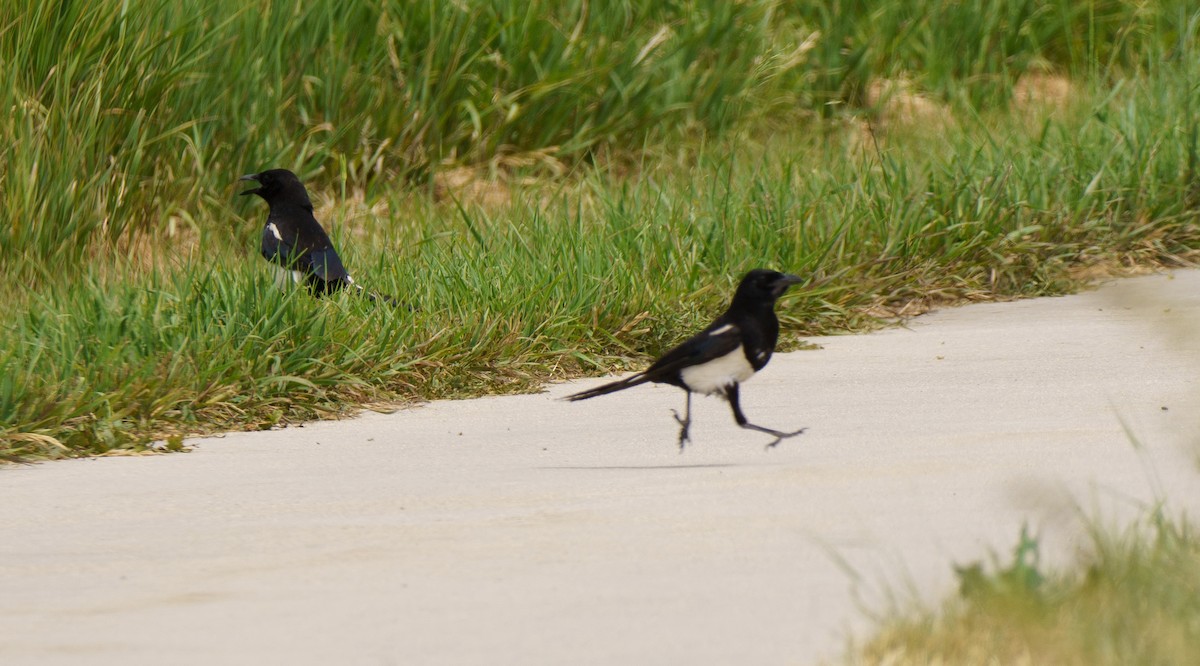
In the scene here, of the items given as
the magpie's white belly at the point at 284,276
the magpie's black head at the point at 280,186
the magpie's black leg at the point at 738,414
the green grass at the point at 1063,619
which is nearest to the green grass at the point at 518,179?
the magpie's white belly at the point at 284,276

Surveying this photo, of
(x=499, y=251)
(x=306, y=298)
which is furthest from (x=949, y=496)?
(x=499, y=251)

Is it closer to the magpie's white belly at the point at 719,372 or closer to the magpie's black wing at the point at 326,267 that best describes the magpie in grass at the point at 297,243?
the magpie's black wing at the point at 326,267

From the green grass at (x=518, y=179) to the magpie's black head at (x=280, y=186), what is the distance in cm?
36

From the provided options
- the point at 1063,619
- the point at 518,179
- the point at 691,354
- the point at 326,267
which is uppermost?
the point at 1063,619

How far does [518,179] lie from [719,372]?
465 cm

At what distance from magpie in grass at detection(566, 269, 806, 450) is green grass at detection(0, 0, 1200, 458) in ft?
4.61

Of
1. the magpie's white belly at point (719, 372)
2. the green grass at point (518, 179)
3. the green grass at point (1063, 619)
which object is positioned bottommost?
the green grass at point (518, 179)

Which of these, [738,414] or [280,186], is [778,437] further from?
[280,186]

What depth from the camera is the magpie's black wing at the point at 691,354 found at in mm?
4547

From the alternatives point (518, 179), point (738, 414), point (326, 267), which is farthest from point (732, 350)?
point (518, 179)

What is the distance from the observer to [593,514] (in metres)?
4.02

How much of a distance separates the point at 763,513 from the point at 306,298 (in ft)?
8.19

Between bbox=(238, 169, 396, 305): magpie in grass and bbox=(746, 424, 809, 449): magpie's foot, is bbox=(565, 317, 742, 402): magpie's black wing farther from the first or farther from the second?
bbox=(238, 169, 396, 305): magpie in grass

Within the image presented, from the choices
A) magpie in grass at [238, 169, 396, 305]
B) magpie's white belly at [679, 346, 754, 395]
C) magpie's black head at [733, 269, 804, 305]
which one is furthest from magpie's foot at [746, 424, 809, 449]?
magpie in grass at [238, 169, 396, 305]
